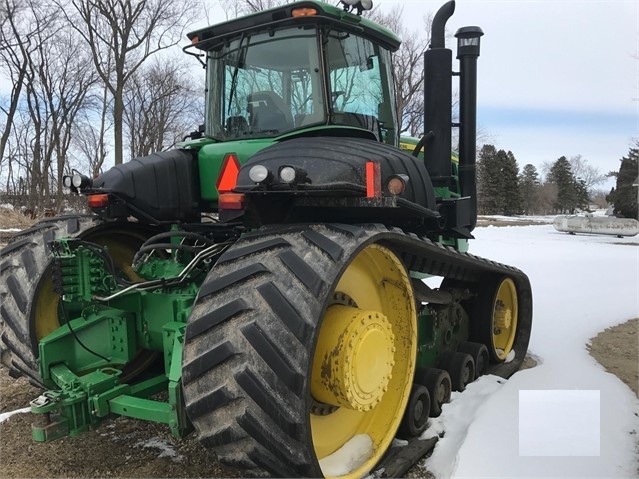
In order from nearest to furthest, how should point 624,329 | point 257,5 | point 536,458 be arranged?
point 536,458 → point 624,329 → point 257,5

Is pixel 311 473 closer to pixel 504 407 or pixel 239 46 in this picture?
pixel 504 407

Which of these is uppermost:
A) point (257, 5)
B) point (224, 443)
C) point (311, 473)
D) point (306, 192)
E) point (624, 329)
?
point (257, 5)

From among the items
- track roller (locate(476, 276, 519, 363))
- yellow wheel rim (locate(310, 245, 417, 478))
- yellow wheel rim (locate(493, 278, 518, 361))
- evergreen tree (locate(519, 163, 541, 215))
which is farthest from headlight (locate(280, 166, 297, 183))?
evergreen tree (locate(519, 163, 541, 215))

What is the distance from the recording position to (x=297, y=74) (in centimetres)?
373

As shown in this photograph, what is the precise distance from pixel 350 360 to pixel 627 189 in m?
44.4

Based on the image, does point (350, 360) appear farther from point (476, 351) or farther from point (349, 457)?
point (476, 351)

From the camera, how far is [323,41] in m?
3.64

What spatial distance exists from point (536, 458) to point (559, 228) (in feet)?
84.6

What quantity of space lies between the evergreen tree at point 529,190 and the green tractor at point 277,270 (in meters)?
73.5

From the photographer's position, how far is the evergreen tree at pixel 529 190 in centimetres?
7588

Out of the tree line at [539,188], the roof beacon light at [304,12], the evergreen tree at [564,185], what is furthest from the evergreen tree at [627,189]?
the roof beacon light at [304,12]

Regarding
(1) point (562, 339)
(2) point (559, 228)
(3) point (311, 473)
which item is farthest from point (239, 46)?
(2) point (559, 228)

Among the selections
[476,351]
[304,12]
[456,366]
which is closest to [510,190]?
[476,351]

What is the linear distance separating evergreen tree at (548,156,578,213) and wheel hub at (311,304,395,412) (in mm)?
83912
